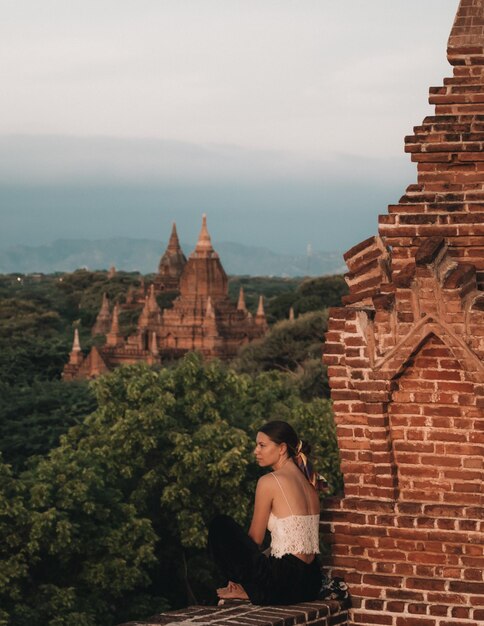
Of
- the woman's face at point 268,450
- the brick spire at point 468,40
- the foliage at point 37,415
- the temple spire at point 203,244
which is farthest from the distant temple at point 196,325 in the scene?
the woman's face at point 268,450

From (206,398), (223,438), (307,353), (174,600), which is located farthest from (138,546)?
(307,353)

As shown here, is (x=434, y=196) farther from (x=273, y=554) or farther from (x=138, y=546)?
(x=138, y=546)

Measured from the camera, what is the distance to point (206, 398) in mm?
41250

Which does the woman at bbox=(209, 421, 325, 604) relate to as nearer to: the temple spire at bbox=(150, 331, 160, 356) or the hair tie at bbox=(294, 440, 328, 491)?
the hair tie at bbox=(294, 440, 328, 491)

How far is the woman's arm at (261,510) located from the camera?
10945mm

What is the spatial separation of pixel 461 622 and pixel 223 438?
2751 centimetres

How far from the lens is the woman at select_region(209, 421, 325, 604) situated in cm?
1076

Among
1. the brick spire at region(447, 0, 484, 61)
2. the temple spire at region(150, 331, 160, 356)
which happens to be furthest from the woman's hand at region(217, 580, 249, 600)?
the temple spire at region(150, 331, 160, 356)

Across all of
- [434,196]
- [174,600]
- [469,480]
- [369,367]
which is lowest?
[174,600]

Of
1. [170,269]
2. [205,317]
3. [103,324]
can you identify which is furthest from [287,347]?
[170,269]

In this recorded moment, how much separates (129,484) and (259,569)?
91.5ft

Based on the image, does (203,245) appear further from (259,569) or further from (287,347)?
(259,569)

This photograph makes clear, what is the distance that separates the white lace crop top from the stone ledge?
0.33 metres

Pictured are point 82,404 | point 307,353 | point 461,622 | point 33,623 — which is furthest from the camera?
point 307,353
